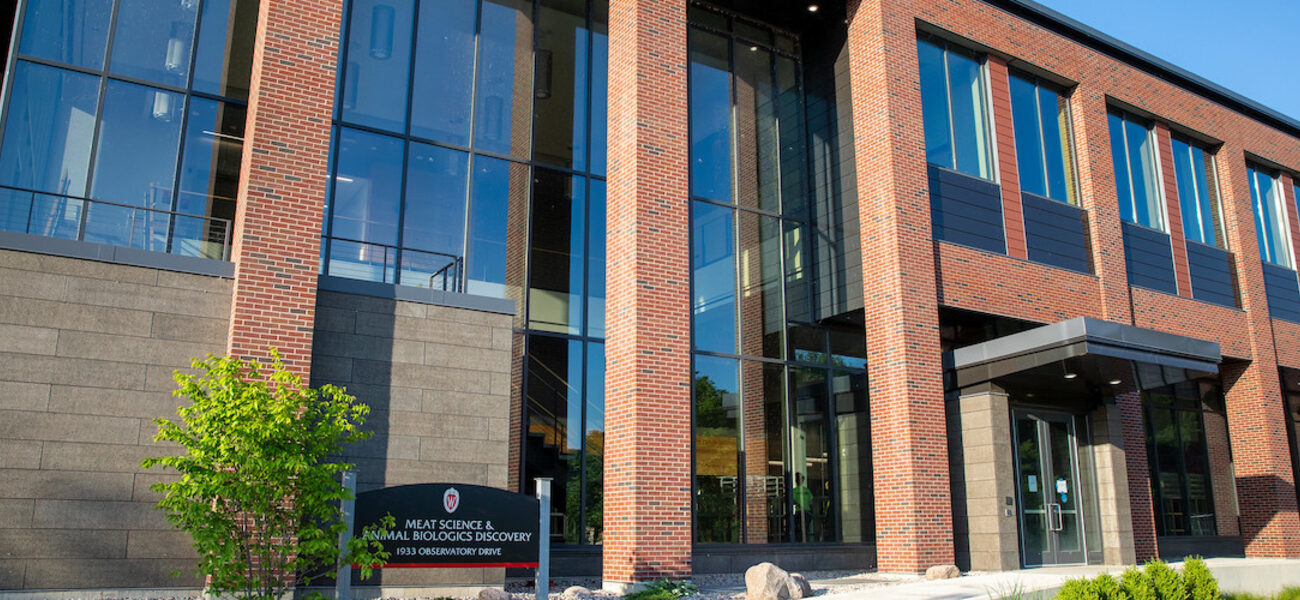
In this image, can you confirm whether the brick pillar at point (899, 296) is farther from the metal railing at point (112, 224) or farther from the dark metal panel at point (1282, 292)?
the dark metal panel at point (1282, 292)

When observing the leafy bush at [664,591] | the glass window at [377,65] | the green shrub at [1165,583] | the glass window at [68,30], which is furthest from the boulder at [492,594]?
the glass window at [68,30]

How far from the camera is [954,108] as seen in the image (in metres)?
20.6

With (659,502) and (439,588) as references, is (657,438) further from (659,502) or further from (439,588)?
(439,588)

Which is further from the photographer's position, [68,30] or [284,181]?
[68,30]

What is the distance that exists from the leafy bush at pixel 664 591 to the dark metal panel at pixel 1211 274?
17.8 meters

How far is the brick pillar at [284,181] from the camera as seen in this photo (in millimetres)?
11992

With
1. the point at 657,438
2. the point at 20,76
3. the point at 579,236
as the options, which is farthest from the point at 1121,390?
the point at 20,76

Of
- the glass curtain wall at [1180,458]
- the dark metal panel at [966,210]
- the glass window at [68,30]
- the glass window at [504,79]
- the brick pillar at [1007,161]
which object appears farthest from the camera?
the glass curtain wall at [1180,458]

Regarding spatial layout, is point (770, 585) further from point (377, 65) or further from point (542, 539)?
point (377, 65)

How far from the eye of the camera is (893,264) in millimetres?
17969

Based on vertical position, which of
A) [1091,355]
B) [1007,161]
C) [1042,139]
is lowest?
[1091,355]

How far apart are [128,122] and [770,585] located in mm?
11685

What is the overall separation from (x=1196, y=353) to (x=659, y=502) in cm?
1071

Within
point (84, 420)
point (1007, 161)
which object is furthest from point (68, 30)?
point (1007, 161)
